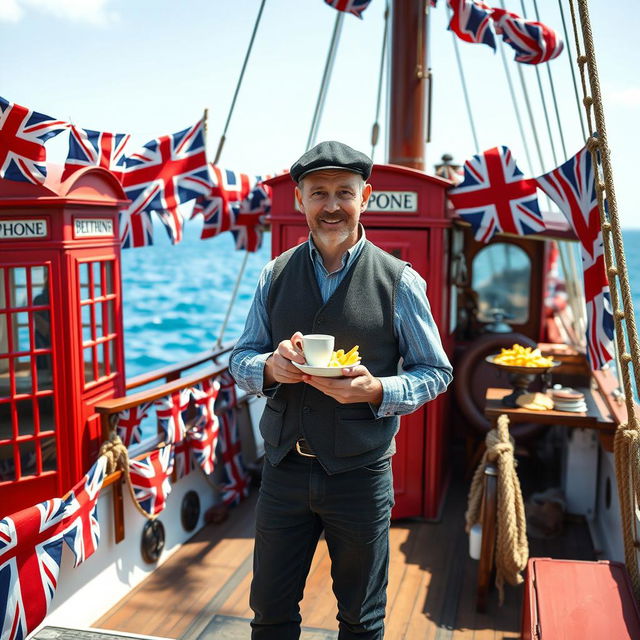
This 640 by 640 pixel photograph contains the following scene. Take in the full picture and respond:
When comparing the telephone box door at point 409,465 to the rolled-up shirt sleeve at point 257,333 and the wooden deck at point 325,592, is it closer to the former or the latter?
the wooden deck at point 325,592

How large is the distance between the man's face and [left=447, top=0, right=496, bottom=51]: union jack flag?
4.05m

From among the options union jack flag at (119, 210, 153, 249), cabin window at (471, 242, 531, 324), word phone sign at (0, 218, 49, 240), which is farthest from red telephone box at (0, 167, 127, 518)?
cabin window at (471, 242, 531, 324)

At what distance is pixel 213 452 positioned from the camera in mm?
5484

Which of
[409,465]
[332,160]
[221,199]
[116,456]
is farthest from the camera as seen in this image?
[221,199]

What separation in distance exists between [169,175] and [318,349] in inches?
148

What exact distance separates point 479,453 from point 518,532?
5.79 ft

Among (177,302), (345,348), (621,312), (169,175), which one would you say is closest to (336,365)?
(345,348)

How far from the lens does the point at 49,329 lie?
13.5 feet

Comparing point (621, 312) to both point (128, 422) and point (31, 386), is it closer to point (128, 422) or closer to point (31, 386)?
point (128, 422)

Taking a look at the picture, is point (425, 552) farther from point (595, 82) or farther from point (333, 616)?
point (595, 82)

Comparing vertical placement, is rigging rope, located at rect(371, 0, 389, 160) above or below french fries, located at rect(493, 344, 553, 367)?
above

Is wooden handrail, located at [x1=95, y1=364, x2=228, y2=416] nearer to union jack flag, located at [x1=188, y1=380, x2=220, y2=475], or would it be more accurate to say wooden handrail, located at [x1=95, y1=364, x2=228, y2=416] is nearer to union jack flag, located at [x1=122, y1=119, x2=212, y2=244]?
union jack flag, located at [x1=188, y1=380, x2=220, y2=475]

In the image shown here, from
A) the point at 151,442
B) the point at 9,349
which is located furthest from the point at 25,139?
the point at 151,442

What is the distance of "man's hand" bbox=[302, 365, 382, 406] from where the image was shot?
217 centimetres
